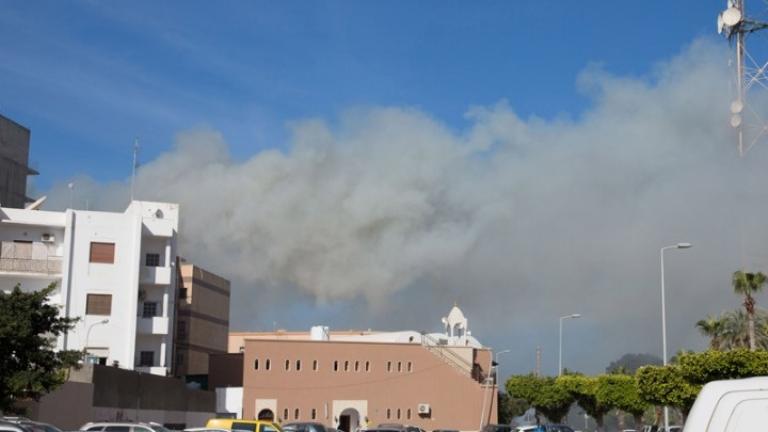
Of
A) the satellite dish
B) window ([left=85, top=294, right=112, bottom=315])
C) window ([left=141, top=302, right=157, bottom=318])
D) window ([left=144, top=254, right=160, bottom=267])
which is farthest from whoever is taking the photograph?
window ([left=144, top=254, right=160, bottom=267])

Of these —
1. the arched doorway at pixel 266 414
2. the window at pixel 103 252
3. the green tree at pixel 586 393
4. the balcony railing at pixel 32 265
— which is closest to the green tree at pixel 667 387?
the green tree at pixel 586 393

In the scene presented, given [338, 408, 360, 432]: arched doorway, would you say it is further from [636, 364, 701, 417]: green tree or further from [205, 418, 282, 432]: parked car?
[205, 418, 282, 432]: parked car

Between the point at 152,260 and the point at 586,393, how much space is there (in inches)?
1296

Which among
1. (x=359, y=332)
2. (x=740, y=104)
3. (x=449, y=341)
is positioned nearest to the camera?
(x=740, y=104)

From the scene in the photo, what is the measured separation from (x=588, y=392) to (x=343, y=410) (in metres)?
18.2

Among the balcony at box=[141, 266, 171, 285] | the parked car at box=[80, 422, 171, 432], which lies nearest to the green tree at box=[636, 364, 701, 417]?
the parked car at box=[80, 422, 171, 432]

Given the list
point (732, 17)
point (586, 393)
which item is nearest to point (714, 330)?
point (586, 393)

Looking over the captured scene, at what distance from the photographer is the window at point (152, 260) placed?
68637 millimetres

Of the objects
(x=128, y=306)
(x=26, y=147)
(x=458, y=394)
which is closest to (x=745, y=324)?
(x=458, y=394)

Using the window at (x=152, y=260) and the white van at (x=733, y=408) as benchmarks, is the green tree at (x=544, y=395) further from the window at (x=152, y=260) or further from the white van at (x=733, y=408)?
the white van at (x=733, y=408)

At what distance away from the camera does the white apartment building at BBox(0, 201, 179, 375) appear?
213ft

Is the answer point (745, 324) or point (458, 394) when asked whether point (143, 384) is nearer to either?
point (458, 394)

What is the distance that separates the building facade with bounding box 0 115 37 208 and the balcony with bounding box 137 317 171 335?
16.2m

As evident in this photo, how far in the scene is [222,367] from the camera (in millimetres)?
78875
